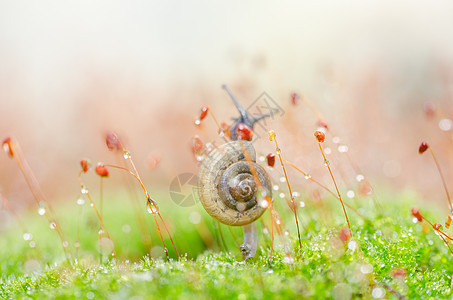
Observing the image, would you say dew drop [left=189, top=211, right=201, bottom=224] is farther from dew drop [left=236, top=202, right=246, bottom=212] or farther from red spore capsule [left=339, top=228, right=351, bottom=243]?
red spore capsule [left=339, top=228, right=351, bottom=243]

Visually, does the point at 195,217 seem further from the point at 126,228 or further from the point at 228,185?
the point at 228,185

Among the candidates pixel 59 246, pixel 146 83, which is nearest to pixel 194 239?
pixel 59 246

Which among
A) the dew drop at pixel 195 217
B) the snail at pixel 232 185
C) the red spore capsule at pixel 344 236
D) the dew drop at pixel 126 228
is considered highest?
the snail at pixel 232 185

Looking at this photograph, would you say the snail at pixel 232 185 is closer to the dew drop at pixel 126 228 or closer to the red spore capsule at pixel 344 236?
the red spore capsule at pixel 344 236

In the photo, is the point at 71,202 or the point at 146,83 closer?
the point at 71,202

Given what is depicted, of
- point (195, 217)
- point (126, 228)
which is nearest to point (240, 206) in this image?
point (195, 217)

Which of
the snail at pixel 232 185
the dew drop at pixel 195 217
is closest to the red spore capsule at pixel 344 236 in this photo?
the snail at pixel 232 185

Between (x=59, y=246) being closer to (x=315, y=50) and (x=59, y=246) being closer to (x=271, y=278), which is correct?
(x=271, y=278)

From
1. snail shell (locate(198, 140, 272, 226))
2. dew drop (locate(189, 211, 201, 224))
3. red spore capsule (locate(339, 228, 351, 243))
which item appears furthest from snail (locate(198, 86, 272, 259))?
dew drop (locate(189, 211, 201, 224))
